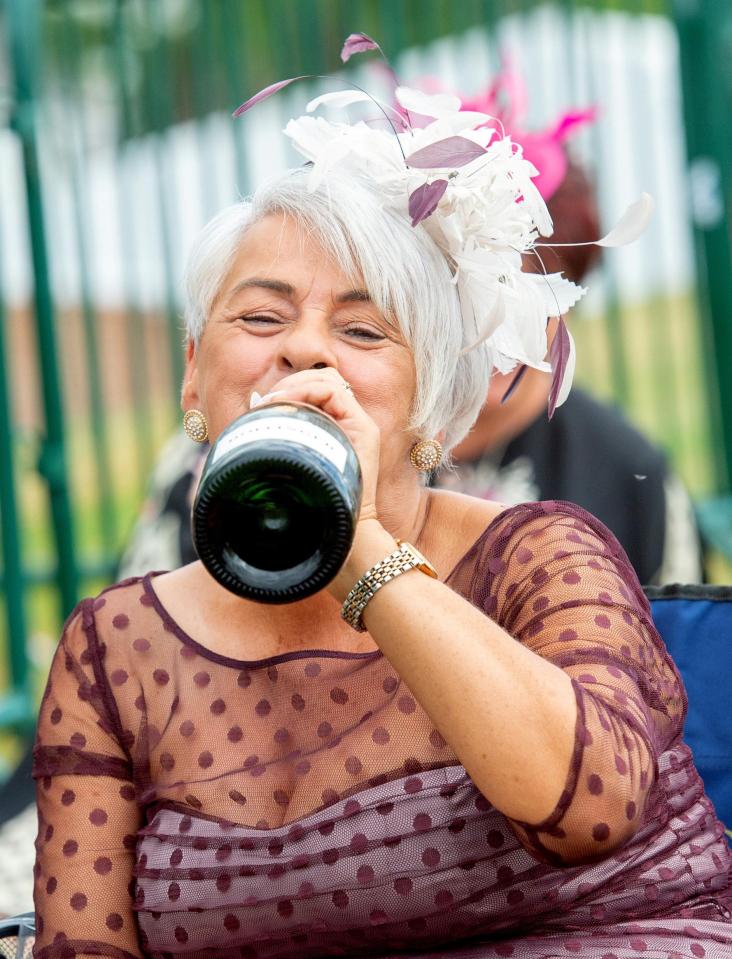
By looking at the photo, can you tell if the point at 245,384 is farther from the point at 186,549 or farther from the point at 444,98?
the point at 186,549

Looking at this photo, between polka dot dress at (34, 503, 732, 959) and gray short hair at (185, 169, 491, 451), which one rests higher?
gray short hair at (185, 169, 491, 451)

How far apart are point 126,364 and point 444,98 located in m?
3.20

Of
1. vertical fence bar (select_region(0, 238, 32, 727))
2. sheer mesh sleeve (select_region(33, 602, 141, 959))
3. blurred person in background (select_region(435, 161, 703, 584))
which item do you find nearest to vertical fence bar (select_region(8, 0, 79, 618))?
vertical fence bar (select_region(0, 238, 32, 727))

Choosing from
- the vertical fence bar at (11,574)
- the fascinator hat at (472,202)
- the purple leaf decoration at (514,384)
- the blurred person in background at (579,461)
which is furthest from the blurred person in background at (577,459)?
the vertical fence bar at (11,574)

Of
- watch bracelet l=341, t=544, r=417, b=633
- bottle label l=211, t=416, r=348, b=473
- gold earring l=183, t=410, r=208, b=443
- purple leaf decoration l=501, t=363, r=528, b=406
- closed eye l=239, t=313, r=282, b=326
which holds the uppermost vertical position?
closed eye l=239, t=313, r=282, b=326

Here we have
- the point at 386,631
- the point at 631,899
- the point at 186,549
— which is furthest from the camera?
the point at 186,549

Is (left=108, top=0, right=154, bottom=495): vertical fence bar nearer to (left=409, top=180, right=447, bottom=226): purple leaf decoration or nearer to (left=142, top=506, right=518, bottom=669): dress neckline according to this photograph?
(left=142, top=506, right=518, bottom=669): dress neckline

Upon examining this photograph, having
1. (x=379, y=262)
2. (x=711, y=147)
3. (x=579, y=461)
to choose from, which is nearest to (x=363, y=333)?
(x=379, y=262)

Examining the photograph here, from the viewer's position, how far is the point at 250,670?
6.78ft

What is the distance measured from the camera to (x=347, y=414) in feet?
5.71

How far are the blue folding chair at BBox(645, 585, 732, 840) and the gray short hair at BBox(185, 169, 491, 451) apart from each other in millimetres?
686

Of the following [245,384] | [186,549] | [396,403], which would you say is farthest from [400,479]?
[186,549]

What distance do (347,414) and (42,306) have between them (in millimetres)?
3375

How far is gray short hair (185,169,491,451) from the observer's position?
2.03 m
